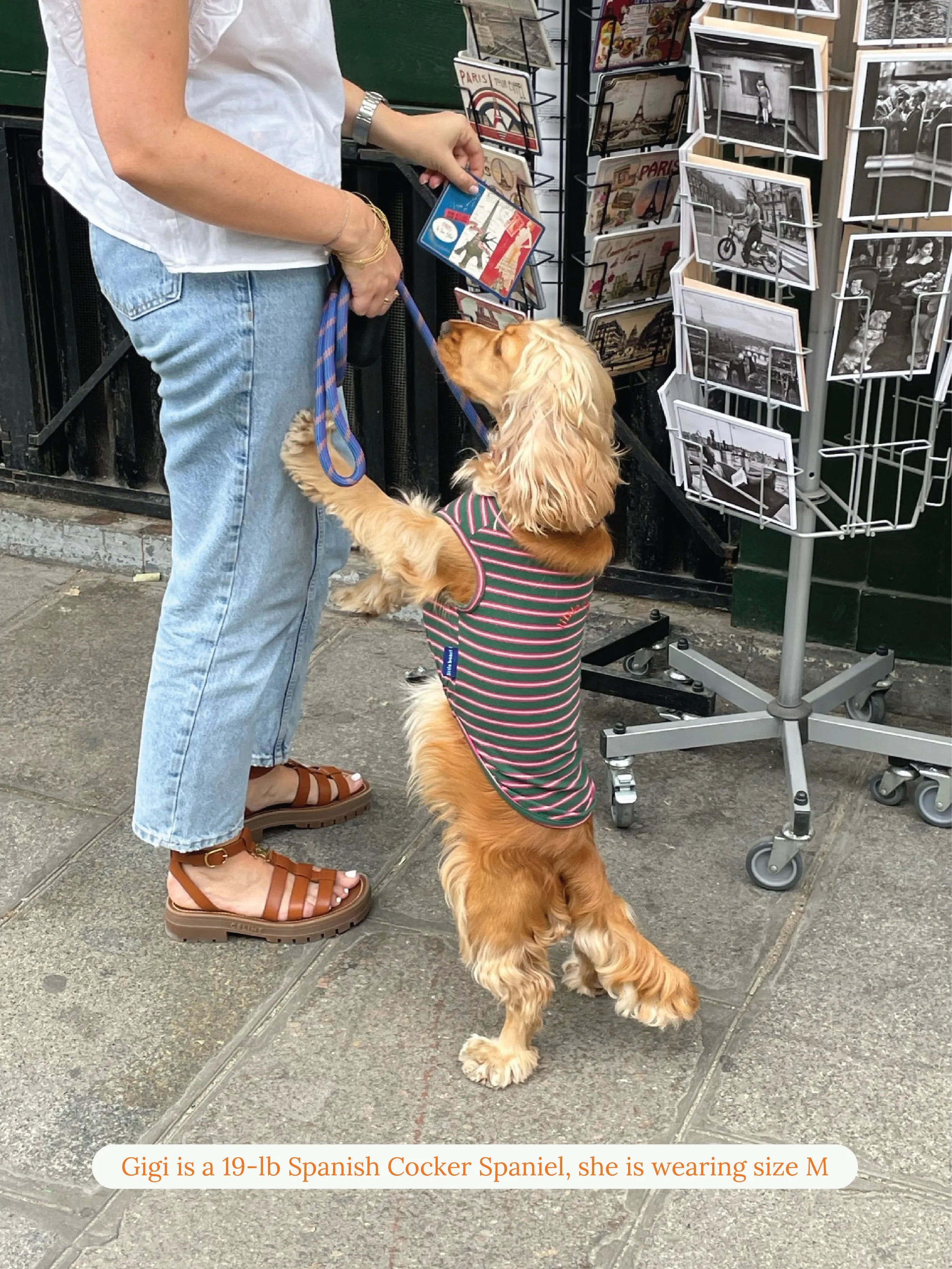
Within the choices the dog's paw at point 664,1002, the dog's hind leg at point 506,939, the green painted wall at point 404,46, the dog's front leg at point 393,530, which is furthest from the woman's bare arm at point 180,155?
the green painted wall at point 404,46

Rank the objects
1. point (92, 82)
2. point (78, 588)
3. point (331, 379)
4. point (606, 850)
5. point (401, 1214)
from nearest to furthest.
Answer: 1. point (92, 82)
2. point (401, 1214)
3. point (331, 379)
4. point (606, 850)
5. point (78, 588)

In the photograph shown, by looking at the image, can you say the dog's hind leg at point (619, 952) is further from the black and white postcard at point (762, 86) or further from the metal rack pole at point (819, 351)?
the black and white postcard at point (762, 86)

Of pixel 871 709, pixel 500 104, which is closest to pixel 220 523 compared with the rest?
pixel 500 104

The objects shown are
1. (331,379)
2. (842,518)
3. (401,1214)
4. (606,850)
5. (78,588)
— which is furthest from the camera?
(78,588)

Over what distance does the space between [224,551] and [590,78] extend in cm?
137

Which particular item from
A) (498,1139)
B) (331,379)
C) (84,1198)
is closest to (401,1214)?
(498,1139)

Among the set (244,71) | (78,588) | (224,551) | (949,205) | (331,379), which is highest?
(244,71)

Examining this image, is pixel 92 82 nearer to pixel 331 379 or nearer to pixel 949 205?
pixel 331 379

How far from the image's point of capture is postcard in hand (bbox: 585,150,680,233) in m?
3.34

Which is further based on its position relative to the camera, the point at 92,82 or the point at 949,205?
the point at 949,205

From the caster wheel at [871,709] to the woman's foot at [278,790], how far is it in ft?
4.73

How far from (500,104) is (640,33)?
1.16 feet

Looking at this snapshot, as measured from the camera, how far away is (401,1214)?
257 cm

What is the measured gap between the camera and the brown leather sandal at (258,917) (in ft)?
10.7
